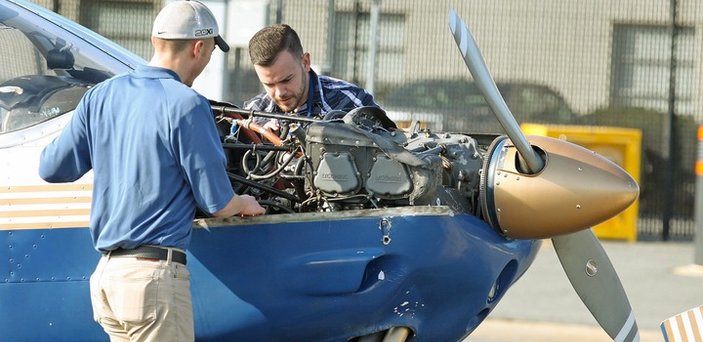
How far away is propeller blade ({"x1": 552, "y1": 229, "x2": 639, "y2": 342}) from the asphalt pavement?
3143 mm

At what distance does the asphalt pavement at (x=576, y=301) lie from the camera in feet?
28.2

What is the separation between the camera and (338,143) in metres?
4.48

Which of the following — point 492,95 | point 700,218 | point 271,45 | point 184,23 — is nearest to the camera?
point 184,23

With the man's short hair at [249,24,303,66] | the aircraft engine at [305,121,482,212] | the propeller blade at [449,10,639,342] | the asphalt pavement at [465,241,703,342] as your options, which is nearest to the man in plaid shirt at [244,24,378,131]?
the man's short hair at [249,24,303,66]

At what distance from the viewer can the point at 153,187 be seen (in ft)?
13.2

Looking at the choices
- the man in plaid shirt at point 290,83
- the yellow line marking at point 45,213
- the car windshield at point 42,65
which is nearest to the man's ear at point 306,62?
the man in plaid shirt at point 290,83

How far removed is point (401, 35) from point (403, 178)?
13.3 m

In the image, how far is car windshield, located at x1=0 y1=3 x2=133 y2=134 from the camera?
5.03 meters

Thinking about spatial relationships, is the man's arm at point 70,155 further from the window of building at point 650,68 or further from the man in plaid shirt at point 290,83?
the window of building at point 650,68

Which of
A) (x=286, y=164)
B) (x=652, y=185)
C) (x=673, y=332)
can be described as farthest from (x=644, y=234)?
(x=286, y=164)

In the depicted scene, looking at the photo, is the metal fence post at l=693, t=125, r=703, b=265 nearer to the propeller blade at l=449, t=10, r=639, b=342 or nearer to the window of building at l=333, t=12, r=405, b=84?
the propeller blade at l=449, t=10, r=639, b=342

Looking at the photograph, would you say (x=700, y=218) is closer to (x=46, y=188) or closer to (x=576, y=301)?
(x=576, y=301)

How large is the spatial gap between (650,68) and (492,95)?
1235 centimetres

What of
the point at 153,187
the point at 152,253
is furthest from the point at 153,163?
the point at 152,253
